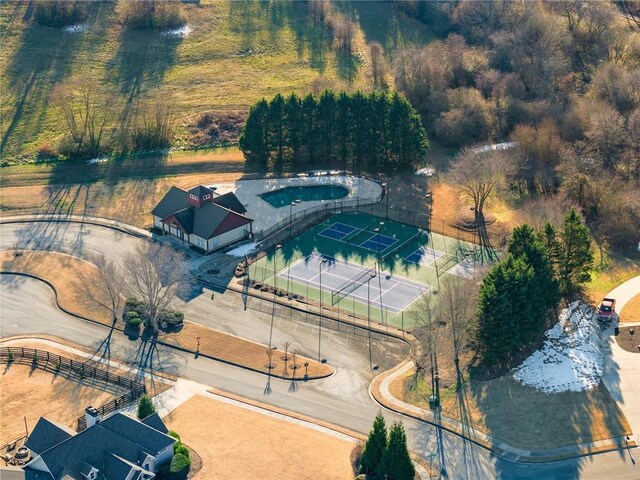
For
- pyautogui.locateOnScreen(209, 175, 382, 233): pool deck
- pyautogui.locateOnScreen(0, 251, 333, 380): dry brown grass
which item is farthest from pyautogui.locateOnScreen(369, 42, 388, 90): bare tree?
pyautogui.locateOnScreen(0, 251, 333, 380): dry brown grass

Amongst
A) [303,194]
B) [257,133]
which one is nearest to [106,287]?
[303,194]

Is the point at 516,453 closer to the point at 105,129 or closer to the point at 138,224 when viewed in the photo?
the point at 138,224

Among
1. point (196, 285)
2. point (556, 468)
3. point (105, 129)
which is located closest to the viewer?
point (556, 468)

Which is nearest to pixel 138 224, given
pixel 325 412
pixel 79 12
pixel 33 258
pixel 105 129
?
pixel 33 258

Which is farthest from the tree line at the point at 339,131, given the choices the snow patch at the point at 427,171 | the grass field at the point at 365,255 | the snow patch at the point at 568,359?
the snow patch at the point at 568,359

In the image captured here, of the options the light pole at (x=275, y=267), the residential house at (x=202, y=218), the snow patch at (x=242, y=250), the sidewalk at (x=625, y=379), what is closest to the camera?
the sidewalk at (x=625, y=379)

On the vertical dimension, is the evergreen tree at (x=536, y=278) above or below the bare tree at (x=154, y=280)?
above

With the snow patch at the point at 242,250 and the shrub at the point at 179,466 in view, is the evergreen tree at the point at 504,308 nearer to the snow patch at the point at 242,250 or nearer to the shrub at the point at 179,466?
the shrub at the point at 179,466
